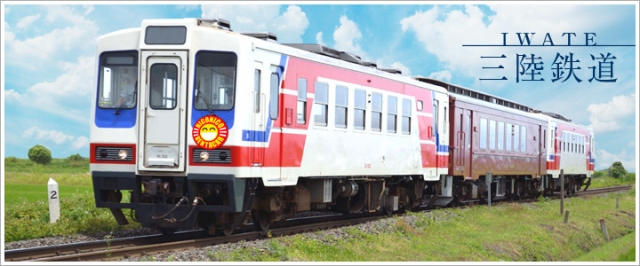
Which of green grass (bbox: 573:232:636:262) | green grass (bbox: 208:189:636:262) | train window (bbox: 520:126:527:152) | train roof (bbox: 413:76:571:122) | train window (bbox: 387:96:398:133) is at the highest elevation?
train roof (bbox: 413:76:571:122)

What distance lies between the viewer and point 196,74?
11852 millimetres

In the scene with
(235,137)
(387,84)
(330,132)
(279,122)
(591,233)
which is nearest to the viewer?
(235,137)

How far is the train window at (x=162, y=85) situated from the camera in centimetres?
1196

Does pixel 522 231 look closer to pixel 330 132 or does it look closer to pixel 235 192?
pixel 330 132

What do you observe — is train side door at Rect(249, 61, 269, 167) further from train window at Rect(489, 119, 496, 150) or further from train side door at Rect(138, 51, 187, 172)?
train window at Rect(489, 119, 496, 150)

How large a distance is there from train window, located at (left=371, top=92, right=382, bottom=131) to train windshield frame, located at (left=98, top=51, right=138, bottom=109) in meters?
5.15

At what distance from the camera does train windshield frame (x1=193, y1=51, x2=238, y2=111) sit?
1181 cm

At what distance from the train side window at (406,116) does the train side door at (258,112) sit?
219 inches

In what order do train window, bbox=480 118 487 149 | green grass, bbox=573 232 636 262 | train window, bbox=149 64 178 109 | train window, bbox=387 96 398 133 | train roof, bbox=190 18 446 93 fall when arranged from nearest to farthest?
train window, bbox=149 64 178 109, train roof, bbox=190 18 446 93, green grass, bbox=573 232 636 262, train window, bbox=387 96 398 133, train window, bbox=480 118 487 149

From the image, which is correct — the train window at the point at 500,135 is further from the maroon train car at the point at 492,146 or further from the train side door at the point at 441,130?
the train side door at the point at 441,130

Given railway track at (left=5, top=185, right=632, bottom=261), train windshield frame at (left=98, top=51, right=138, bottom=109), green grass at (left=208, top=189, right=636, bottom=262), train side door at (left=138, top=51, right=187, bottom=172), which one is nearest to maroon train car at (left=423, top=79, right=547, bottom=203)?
green grass at (left=208, top=189, right=636, bottom=262)

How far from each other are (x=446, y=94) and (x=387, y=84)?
4.11m

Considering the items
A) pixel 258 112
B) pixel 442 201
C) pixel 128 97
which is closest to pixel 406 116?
pixel 442 201

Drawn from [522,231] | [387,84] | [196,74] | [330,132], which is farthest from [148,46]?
[522,231]
